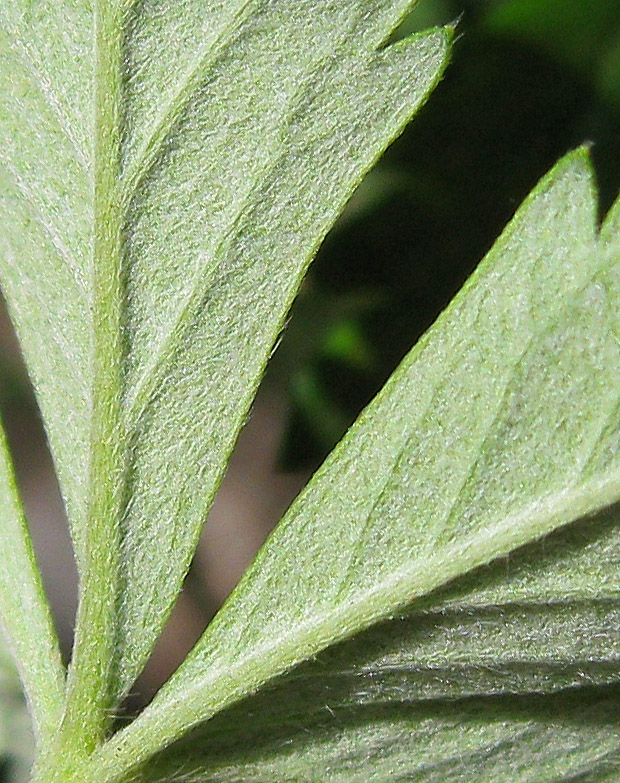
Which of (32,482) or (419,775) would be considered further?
(32,482)

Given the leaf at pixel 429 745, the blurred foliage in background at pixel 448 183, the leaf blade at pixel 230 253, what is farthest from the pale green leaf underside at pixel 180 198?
the blurred foliage in background at pixel 448 183

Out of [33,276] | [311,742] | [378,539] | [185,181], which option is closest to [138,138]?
[185,181]

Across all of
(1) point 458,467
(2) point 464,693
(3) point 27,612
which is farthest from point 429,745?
(3) point 27,612

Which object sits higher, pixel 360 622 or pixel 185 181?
pixel 185 181

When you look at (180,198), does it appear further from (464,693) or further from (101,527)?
(464,693)

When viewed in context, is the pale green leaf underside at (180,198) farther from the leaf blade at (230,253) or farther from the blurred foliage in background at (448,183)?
the blurred foliage in background at (448,183)

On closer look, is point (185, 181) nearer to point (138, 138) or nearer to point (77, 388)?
point (138, 138)
